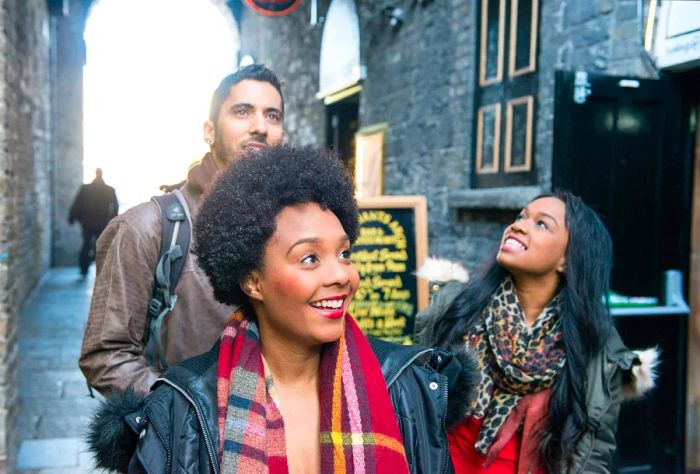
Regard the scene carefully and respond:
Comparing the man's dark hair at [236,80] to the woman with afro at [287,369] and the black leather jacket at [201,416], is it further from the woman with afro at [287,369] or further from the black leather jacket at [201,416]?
the black leather jacket at [201,416]

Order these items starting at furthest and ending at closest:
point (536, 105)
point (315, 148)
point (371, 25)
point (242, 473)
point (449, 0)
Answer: point (371, 25)
point (449, 0)
point (536, 105)
point (315, 148)
point (242, 473)

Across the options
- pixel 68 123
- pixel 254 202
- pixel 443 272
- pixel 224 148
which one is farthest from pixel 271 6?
pixel 68 123

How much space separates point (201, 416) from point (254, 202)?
0.49 meters

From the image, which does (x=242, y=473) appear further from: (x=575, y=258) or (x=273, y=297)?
(x=575, y=258)

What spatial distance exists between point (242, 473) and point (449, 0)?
6989mm

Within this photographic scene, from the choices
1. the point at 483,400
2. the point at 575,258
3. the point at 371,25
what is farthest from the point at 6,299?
the point at 371,25

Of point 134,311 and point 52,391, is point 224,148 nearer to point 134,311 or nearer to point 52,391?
point 134,311

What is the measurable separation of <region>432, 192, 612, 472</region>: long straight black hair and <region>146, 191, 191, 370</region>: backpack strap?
1.17m

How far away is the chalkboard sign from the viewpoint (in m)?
4.38

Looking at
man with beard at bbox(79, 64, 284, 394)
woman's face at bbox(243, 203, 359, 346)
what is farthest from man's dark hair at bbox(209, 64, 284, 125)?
woman's face at bbox(243, 203, 359, 346)

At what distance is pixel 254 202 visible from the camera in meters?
1.61

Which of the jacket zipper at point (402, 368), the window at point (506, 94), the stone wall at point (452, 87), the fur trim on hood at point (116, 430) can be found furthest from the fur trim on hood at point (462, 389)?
the window at point (506, 94)

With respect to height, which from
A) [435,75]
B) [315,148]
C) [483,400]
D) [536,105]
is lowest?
→ [483,400]

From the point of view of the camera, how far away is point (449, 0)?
759 centimetres
